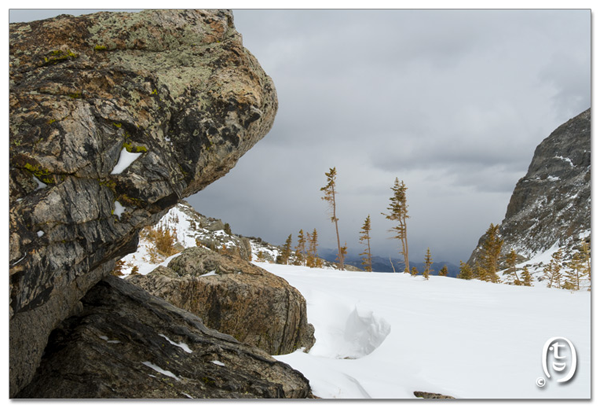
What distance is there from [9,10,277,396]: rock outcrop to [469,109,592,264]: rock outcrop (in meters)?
58.4

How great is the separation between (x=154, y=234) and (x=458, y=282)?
18494 millimetres

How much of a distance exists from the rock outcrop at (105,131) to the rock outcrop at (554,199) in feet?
192

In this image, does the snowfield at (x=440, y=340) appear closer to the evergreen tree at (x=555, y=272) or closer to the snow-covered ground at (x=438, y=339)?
the snow-covered ground at (x=438, y=339)

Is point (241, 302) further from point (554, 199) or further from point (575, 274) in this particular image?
point (554, 199)

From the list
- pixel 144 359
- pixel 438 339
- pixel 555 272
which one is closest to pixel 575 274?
pixel 555 272

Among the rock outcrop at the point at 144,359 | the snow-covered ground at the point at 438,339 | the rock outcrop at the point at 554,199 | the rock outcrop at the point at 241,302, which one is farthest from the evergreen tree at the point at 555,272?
the rock outcrop at the point at 554,199

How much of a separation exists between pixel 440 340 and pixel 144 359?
7.11m

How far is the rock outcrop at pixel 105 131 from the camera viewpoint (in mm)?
4184

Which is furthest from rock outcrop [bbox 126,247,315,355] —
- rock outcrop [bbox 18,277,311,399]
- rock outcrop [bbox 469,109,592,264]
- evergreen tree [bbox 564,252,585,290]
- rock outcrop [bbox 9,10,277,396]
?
rock outcrop [bbox 469,109,592,264]

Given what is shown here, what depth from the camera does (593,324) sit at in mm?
6629

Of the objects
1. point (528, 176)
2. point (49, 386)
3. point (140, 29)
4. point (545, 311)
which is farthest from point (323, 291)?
point (528, 176)

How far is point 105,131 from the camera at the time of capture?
4633 millimetres

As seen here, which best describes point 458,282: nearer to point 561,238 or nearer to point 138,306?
point 138,306

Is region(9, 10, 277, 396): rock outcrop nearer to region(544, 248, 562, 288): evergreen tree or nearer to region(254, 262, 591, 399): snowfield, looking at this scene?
region(254, 262, 591, 399): snowfield
